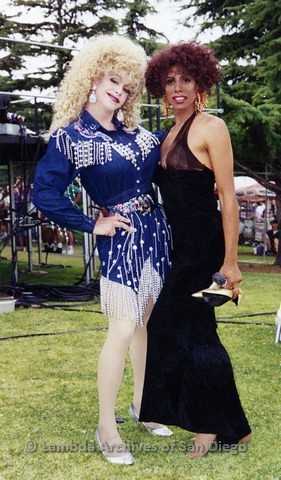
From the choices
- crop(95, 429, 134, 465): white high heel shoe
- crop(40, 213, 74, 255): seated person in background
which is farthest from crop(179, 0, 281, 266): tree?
crop(95, 429, 134, 465): white high heel shoe

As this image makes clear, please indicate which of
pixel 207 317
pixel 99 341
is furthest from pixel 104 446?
pixel 99 341

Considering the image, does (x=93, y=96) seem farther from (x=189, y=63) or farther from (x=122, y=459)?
(x=122, y=459)

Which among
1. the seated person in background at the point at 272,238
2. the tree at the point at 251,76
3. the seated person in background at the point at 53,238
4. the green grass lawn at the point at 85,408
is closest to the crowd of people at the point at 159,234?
the green grass lawn at the point at 85,408

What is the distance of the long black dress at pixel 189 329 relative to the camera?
8.25 feet

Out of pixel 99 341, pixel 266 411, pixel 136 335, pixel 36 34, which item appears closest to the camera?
pixel 136 335

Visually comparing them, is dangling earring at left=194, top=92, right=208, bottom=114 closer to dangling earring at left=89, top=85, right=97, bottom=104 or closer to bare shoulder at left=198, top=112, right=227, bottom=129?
bare shoulder at left=198, top=112, right=227, bottom=129

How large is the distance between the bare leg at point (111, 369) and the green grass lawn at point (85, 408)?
0.13 metres

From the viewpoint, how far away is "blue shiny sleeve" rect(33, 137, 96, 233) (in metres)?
2.40

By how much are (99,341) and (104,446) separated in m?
2.25

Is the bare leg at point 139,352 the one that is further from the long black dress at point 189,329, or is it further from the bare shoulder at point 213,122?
the bare shoulder at point 213,122

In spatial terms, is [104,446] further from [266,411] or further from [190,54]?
[190,54]

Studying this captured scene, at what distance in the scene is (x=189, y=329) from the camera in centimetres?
255

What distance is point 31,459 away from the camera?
101 inches

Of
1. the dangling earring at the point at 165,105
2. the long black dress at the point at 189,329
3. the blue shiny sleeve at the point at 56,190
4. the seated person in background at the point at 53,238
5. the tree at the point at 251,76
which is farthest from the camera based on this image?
the seated person in background at the point at 53,238
